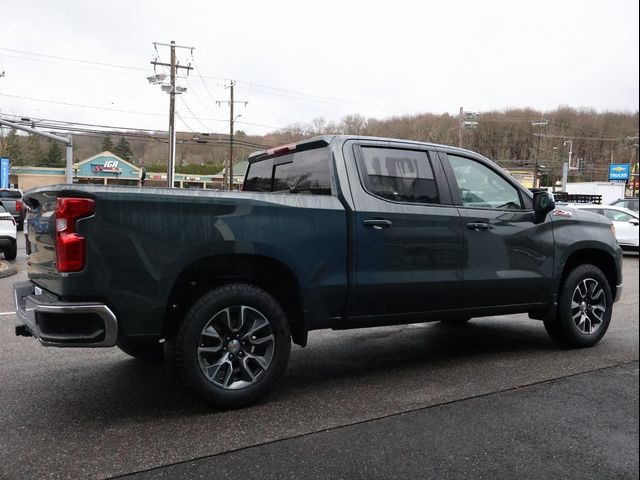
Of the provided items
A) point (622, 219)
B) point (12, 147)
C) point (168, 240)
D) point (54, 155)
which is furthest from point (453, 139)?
point (622, 219)

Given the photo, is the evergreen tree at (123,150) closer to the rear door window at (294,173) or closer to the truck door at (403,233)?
the rear door window at (294,173)

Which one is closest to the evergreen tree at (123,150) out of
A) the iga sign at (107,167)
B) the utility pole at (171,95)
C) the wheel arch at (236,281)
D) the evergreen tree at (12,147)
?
the iga sign at (107,167)

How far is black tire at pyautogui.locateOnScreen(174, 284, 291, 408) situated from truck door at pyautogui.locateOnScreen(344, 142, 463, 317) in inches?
27.8

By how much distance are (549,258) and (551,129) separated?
323 centimetres

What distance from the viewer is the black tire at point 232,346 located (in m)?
3.44

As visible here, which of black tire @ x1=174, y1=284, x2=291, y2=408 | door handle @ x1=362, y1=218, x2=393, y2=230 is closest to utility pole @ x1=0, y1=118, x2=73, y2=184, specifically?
black tire @ x1=174, y1=284, x2=291, y2=408

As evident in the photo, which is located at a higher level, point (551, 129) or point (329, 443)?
point (551, 129)

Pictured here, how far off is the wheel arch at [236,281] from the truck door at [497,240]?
1476 millimetres

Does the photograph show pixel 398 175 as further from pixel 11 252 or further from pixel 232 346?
pixel 11 252

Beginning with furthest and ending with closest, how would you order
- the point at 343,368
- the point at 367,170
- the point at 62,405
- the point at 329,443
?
the point at 343,368, the point at 367,170, the point at 62,405, the point at 329,443

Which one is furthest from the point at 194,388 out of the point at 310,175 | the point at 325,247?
the point at 310,175

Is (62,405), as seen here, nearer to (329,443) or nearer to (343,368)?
(329,443)

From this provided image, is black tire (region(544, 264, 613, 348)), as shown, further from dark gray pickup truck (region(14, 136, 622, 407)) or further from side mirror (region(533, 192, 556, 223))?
side mirror (region(533, 192, 556, 223))

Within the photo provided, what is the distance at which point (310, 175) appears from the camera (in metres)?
4.36
